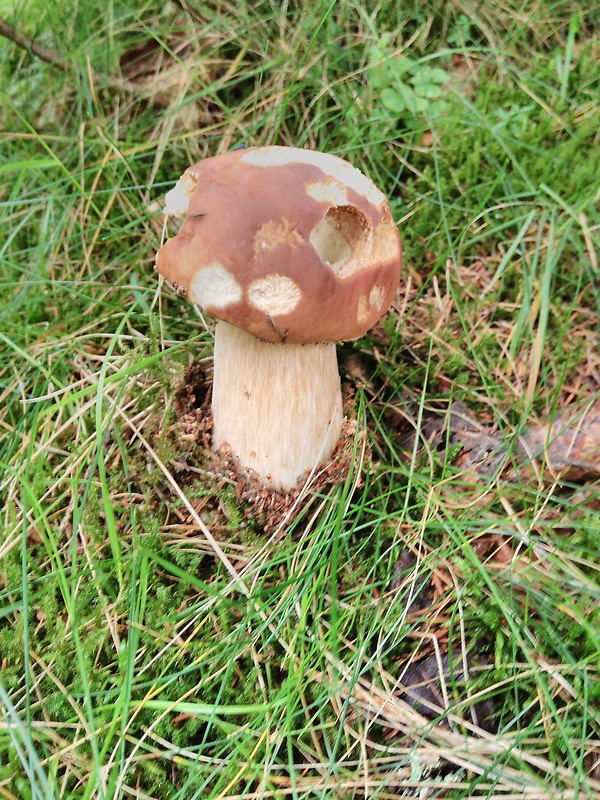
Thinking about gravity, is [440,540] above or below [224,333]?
below

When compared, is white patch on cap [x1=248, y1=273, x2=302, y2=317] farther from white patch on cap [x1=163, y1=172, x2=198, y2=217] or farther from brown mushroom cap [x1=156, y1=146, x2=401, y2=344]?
white patch on cap [x1=163, y1=172, x2=198, y2=217]

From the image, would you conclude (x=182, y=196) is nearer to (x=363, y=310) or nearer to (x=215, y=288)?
(x=215, y=288)

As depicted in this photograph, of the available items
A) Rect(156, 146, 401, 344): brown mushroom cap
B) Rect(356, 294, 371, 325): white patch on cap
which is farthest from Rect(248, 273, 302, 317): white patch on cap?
Answer: Rect(356, 294, 371, 325): white patch on cap

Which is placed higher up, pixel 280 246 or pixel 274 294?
pixel 280 246

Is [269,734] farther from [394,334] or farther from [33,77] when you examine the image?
[33,77]

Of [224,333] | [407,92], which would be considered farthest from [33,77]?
[224,333]

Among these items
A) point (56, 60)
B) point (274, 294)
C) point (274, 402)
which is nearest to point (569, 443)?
point (274, 402)

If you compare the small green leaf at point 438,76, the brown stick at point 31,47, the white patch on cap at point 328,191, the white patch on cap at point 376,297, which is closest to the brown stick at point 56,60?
the brown stick at point 31,47

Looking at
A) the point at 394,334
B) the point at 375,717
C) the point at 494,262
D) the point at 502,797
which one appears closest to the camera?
the point at 502,797
